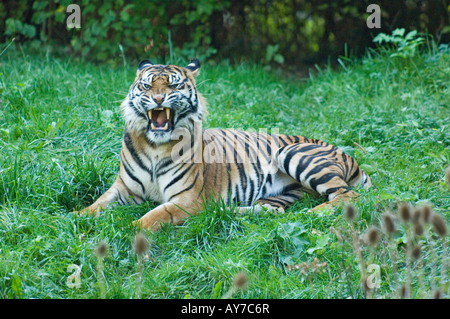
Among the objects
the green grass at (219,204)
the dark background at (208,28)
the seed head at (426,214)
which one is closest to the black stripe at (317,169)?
the green grass at (219,204)

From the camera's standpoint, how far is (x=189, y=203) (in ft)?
15.5

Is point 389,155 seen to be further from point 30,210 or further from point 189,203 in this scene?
point 30,210

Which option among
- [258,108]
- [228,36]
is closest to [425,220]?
[258,108]

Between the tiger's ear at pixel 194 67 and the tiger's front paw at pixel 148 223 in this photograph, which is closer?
the tiger's front paw at pixel 148 223

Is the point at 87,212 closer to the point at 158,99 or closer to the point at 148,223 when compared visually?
the point at 148,223

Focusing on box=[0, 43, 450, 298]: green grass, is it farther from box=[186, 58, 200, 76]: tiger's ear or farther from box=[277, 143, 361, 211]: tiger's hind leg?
box=[186, 58, 200, 76]: tiger's ear

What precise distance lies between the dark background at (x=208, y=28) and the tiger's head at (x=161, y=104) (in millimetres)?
4397

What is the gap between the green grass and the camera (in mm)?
3615

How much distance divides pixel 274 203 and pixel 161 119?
135 cm

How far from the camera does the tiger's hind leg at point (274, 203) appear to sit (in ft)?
15.5

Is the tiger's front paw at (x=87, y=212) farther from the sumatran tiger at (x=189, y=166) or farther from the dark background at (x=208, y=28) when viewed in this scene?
the dark background at (x=208, y=28)

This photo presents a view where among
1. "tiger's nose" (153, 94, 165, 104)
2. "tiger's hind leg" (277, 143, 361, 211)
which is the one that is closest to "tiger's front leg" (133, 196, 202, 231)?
"tiger's nose" (153, 94, 165, 104)

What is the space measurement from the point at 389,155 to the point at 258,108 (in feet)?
6.70

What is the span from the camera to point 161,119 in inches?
189
